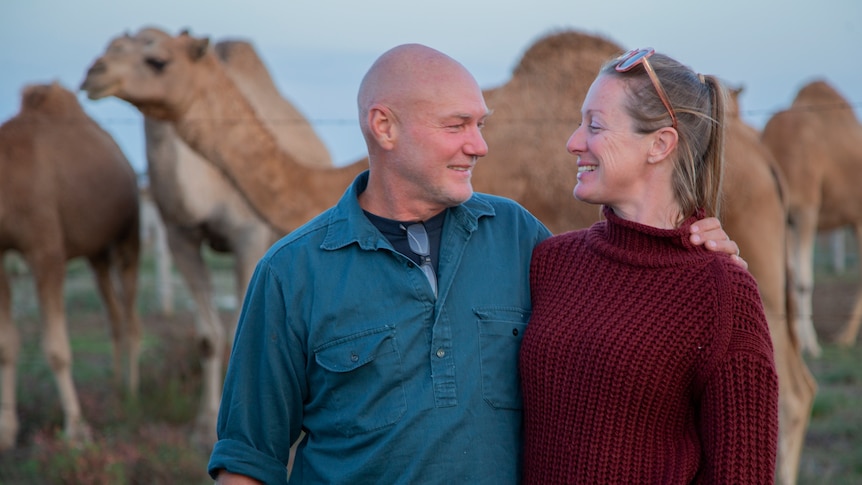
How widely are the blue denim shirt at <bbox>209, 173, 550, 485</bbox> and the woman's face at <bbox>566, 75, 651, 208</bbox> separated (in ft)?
1.16

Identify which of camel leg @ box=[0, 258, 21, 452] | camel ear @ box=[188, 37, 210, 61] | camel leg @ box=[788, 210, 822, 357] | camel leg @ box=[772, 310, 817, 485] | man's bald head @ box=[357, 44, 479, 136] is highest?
man's bald head @ box=[357, 44, 479, 136]

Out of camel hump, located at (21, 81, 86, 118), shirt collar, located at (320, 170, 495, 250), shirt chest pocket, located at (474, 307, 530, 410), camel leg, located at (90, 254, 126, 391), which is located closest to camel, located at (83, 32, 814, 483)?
camel hump, located at (21, 81, 86, 118)

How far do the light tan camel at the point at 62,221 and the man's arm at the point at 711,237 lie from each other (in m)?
5.40

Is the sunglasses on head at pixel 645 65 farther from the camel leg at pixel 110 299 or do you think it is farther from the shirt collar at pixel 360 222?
the camel leg at pixel 110 299

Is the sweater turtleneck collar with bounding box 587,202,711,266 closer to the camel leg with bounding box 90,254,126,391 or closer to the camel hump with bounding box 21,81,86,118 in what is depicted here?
the camel hump with bounding box 21,81,86,118

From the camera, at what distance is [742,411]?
2162 millimetres

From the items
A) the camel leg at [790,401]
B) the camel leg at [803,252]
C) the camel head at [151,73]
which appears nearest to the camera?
the camel leg at [790,401]

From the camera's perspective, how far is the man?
7.89ft

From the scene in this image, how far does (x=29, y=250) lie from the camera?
23.2 ft

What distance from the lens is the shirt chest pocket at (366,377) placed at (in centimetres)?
241

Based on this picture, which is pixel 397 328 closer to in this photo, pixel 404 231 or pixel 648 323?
pixel 404 231

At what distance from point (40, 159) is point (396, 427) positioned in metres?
5.87

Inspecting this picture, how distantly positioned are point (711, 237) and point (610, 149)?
33 centimetres

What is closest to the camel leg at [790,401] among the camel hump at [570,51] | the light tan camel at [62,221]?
the camel hump at [570,51]
